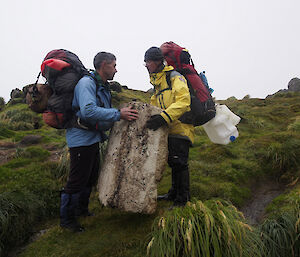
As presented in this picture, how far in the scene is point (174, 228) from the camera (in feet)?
8.25

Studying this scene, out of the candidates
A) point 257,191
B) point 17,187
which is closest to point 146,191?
point 17,187

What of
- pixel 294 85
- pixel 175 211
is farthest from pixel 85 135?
pixel 294 85

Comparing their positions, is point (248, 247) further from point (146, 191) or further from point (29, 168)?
point (29, 168)

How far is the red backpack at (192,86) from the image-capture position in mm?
4109

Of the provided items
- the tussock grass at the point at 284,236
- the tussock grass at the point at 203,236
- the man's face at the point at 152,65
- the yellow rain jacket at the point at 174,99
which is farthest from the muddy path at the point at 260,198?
the man's face at the point at 152,65

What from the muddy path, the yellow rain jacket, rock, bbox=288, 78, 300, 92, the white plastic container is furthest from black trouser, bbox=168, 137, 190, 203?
rock, bbox=288, 78, 300, 92

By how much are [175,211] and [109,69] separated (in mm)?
2542

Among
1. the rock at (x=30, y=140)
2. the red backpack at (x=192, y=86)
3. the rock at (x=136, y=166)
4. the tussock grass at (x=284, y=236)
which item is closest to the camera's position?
the tussock grass at (x=284, y=236)

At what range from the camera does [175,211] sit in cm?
282

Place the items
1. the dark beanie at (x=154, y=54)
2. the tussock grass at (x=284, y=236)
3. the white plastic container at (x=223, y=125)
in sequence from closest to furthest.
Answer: the tussock grass at (x=284, y=236) → the dark beanie at (x=154, y=54) → the white plastic container at (x=223, y=125)

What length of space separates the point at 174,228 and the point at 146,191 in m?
1.12

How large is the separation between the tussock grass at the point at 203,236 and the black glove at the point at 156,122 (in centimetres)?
148

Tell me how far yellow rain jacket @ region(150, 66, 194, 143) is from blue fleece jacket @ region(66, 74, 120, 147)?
0.93 m

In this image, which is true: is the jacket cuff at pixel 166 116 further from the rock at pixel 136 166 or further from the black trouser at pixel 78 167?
the black trouser at pixel 78 167
